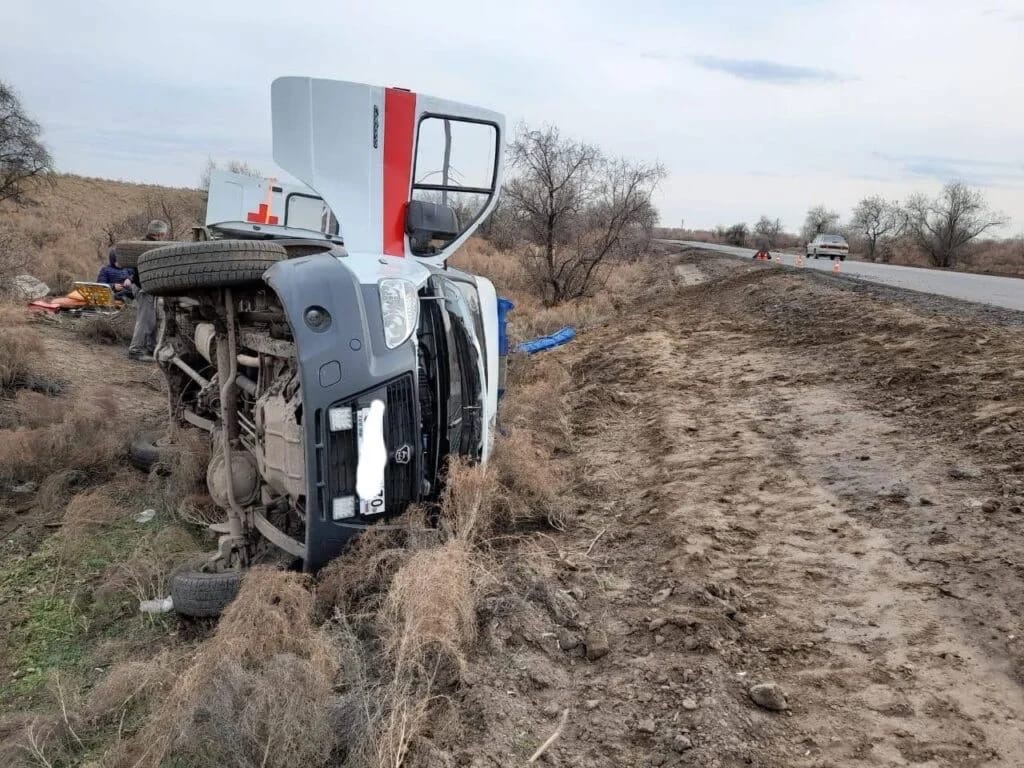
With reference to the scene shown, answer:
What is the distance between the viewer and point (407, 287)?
12.6 ft

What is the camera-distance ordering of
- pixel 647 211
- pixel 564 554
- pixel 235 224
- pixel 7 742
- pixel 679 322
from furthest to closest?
1. pixel 647 211
2. pixel 679 322
3. pixel 235 224
4. pixel 564 554
5. pixel 7 742

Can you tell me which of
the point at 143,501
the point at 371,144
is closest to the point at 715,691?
the point at 371,144

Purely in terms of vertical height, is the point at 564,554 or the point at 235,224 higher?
the point at 235,224

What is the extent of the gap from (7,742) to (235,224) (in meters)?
4.57

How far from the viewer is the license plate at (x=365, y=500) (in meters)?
3.53

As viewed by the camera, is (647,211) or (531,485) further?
(647,211)

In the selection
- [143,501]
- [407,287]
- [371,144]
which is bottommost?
[143,501]

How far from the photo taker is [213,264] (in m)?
3.84

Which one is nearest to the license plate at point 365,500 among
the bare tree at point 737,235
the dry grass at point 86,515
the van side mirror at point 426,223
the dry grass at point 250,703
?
the dry grass at point 250,703

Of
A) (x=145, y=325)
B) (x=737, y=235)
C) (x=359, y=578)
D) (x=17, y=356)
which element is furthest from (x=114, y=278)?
(x=737, y=235)

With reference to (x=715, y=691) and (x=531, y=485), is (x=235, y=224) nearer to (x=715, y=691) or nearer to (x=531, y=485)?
(x=531, y=485)

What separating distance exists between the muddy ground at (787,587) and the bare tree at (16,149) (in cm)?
2259

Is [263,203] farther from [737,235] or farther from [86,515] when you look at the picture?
[737,235]

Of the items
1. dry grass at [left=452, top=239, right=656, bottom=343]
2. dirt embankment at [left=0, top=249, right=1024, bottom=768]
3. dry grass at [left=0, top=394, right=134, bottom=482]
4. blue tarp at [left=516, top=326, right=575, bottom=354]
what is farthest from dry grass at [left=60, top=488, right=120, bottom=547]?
dry grass at [left=452, top=239, right=656, bottom=343]
